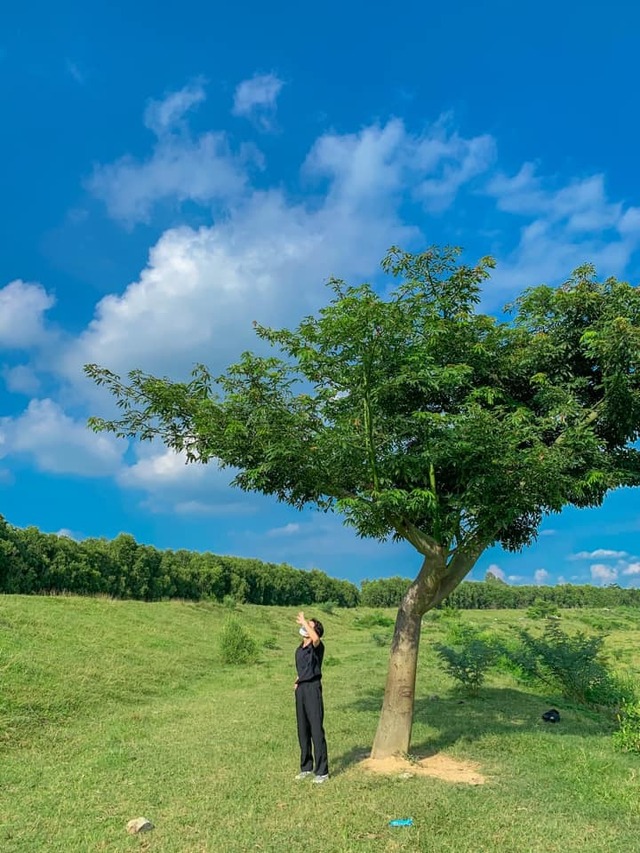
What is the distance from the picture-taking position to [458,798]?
7668 millimetres

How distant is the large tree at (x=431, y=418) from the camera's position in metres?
9.02

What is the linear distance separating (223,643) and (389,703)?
56.8 feet

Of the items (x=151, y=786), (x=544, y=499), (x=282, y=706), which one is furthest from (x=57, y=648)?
(x=544, y=499)

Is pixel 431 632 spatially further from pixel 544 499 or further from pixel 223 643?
pixel 544 499

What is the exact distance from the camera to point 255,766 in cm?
953

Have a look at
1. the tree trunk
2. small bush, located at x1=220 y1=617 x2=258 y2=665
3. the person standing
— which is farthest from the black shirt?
small bush, located at x1=220 y1=617 x2=258 y2=665

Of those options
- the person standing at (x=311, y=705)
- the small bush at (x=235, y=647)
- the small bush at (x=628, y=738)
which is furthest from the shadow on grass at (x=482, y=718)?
the small bush at (x=235, y=647)

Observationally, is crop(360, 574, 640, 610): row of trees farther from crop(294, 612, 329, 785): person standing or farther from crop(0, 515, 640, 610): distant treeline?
crop(294, 612, 329, 785): person standing

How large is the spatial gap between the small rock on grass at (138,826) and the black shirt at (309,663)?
8.80 ft

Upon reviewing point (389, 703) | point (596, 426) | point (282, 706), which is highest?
point (596, 426)

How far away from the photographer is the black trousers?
28.0 feet

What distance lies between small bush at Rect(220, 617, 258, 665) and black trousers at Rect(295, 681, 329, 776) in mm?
17613

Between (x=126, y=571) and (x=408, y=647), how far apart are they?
5019 centimetres

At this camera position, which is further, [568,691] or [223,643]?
[223,643]
